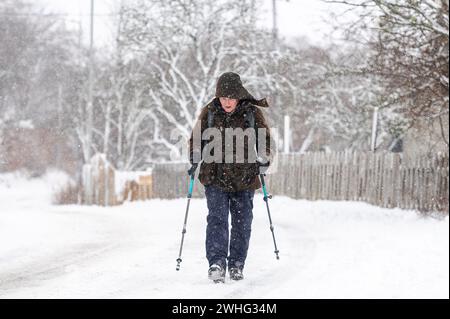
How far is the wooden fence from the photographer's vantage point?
14812 millimetres

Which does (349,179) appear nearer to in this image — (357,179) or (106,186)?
(357,179)

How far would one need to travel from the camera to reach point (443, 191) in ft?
47.7

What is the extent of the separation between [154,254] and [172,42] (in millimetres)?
14422

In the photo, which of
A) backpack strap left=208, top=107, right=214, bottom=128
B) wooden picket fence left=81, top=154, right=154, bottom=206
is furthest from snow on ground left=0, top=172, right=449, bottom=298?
wooden picket fence left=81, top=154, right=154, bottom=206

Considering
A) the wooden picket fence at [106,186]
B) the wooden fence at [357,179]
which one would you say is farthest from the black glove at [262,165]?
the wooden picket fence at [106,186]

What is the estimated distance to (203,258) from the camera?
6.28m

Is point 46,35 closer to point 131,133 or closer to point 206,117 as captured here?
point 131,133

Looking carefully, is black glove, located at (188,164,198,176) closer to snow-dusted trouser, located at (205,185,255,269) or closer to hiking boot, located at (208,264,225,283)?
snow-dusted trouser, located at (205,185,255,269)

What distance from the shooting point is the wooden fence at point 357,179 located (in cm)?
1481

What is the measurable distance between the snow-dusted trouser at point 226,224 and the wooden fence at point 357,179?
893cm

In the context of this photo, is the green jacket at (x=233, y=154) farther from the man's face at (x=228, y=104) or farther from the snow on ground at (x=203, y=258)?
the snow on ground at (x=203, y=258)

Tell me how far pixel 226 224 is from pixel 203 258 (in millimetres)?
1241

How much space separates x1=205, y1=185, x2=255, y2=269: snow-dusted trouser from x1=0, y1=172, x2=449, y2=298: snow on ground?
0.24 metres

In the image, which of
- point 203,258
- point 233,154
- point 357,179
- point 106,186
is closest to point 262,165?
point 233,154
